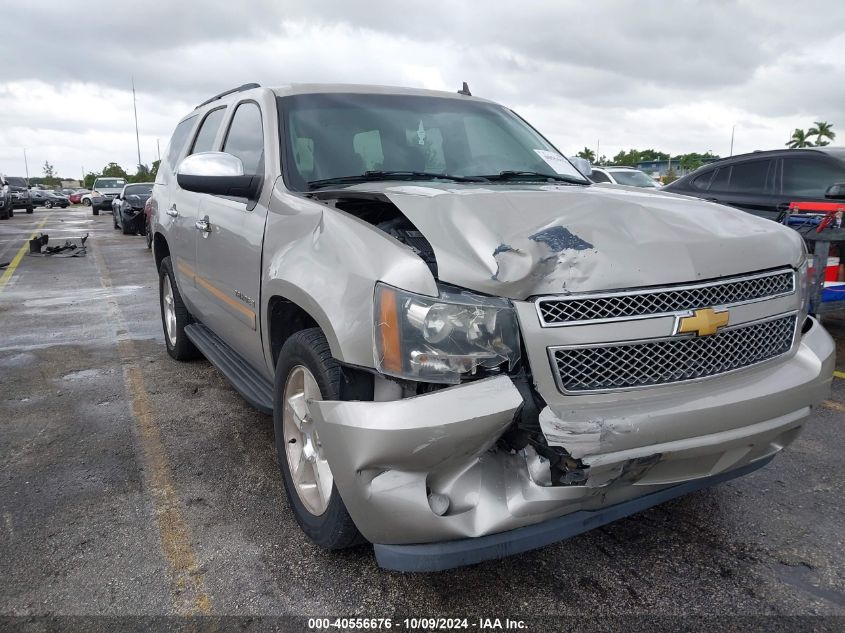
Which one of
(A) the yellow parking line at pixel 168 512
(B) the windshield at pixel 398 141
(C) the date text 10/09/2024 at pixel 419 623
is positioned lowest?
(C) the date text 10/09/2024 at pixel 419 623

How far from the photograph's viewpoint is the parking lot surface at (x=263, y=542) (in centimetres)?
243

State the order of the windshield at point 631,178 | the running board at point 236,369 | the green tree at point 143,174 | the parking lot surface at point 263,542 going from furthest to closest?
the green tree at point 143,174 < the windshield at point 631,178 < the running board at point 236,369 < the parking lot surface at point 263,542

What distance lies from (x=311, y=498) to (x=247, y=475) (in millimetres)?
852

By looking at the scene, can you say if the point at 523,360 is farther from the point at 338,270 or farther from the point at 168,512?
the point at 168,512

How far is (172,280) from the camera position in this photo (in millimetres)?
5270

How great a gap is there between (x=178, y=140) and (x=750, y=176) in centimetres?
578

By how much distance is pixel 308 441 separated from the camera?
109 inches

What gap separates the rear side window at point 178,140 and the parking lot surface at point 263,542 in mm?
1986

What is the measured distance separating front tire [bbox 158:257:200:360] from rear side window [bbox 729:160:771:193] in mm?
5793

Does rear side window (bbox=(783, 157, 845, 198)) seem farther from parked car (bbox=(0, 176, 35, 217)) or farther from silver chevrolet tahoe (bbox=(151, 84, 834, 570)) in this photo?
parked car (bbox=(0, 176, 35, 217))

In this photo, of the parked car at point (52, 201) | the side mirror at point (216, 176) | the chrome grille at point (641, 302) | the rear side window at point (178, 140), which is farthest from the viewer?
the parked car at point (52, 201)

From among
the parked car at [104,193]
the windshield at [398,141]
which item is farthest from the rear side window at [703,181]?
the parked car at [104,193]

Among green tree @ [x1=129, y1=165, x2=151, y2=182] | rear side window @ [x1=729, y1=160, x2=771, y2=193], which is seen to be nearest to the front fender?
rear side window @ [x1=729, y1=160, x2=771, y2=193]

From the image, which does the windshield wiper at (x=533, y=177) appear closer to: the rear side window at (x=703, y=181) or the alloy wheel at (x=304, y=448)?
the alloy wheel at (x=304, y=448)
